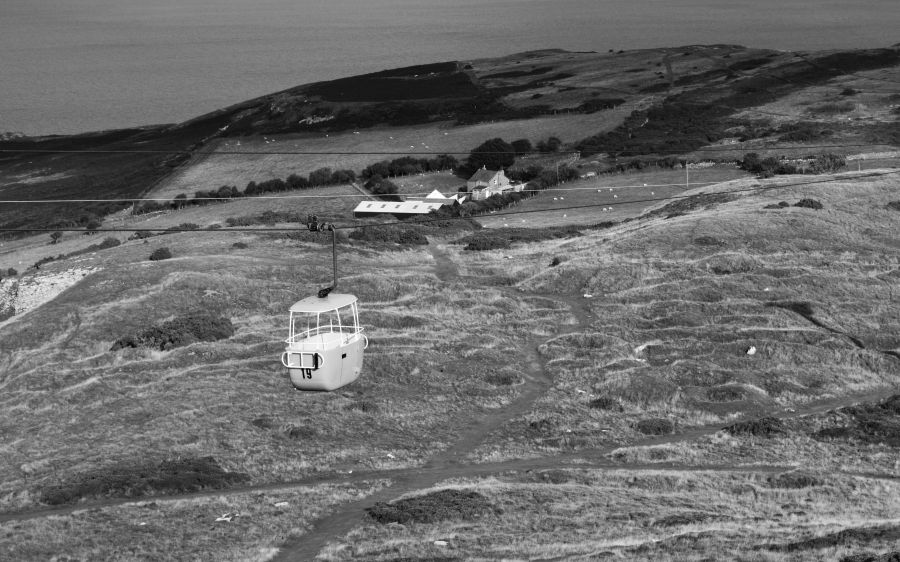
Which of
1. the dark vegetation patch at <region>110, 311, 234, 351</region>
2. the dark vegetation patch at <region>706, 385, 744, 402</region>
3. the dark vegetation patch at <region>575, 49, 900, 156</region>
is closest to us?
the dark vegetation patch at <region>706, 385, 744, 402</region>

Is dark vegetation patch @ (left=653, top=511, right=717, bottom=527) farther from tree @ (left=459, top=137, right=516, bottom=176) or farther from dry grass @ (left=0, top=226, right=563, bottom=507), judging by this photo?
tree @ (left=459, top=137, right=516, bottom=176)

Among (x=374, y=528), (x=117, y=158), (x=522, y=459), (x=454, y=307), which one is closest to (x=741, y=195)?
(x=454, y=307)

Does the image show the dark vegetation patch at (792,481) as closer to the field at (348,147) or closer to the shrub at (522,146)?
the shrub at (522,146)

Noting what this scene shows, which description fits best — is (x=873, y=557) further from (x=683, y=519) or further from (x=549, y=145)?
(x=549, y=145)

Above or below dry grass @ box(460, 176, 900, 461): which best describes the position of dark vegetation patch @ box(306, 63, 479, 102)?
above

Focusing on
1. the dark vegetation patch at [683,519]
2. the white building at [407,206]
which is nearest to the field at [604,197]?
the white building at [407,206]

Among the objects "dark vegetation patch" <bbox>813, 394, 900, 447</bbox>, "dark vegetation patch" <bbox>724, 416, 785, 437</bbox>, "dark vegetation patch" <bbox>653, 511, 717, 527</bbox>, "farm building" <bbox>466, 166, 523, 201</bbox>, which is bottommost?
"dark vegetation patch" <bbox>813, 394, 900, 447</bbox>

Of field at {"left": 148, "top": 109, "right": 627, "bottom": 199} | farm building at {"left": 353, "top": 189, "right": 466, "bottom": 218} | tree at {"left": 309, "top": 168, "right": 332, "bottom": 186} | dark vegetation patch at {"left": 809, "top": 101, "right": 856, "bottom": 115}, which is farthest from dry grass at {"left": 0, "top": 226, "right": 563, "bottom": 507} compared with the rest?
dark vegetation patch at {"left": 809, "top": 101, "right": 856, "bottom": 115}
